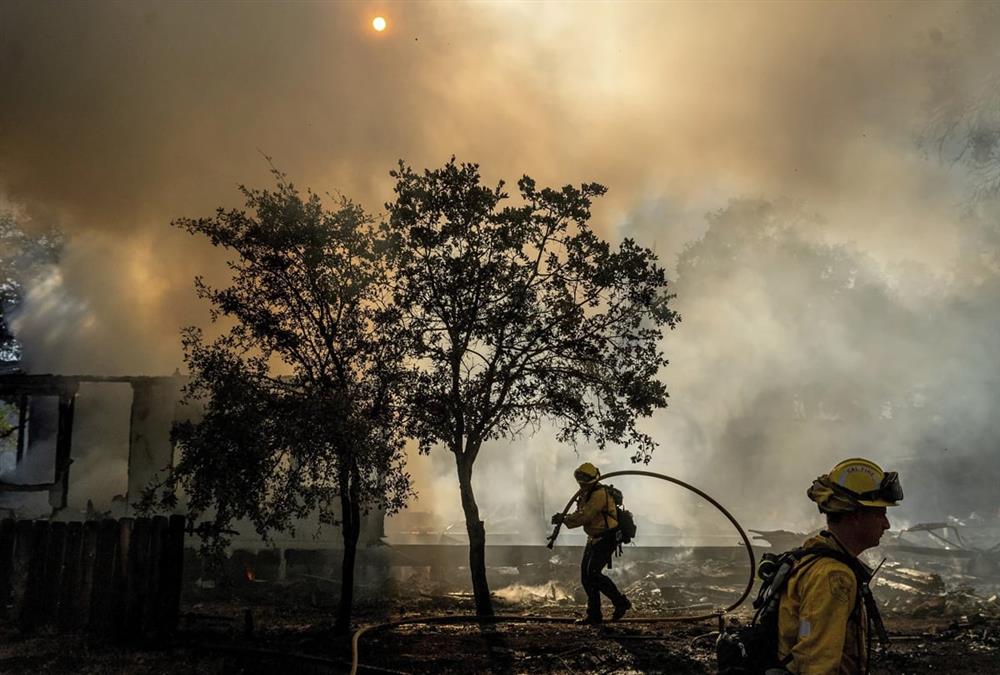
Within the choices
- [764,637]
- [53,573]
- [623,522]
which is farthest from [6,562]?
[764,637]

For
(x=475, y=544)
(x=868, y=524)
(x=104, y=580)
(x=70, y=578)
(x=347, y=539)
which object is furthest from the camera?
(x=475, y=544)

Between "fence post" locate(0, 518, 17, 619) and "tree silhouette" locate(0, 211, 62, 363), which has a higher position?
"tree silhouette" locate(0, 211, 62, 363)

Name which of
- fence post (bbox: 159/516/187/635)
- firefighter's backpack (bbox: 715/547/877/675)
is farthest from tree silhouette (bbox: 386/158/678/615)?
firefighter's backpack (bbox: 715/547/877/675)

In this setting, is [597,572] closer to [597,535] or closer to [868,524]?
[597,535]

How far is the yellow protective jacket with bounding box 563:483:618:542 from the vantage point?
10141 millimetres

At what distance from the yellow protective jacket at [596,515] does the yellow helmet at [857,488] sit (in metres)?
7.32

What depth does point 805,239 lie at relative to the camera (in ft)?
147

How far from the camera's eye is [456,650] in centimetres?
855

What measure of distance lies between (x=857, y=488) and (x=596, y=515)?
753cm

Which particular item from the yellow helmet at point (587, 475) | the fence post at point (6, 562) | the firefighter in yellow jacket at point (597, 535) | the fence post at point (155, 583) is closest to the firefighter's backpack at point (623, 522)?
the firefighter in yellow jacket at point (597, 535)

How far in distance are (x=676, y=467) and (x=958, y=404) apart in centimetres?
1384

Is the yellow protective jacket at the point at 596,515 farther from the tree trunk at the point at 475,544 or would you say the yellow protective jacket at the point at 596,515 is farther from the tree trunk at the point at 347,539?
the tree trunk at the point at 347,539

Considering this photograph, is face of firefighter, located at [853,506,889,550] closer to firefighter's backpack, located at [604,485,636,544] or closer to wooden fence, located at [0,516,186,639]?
firefighter's backpack, located at [604,485,636,544]

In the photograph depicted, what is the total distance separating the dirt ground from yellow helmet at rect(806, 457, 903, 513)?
17.7 ft
